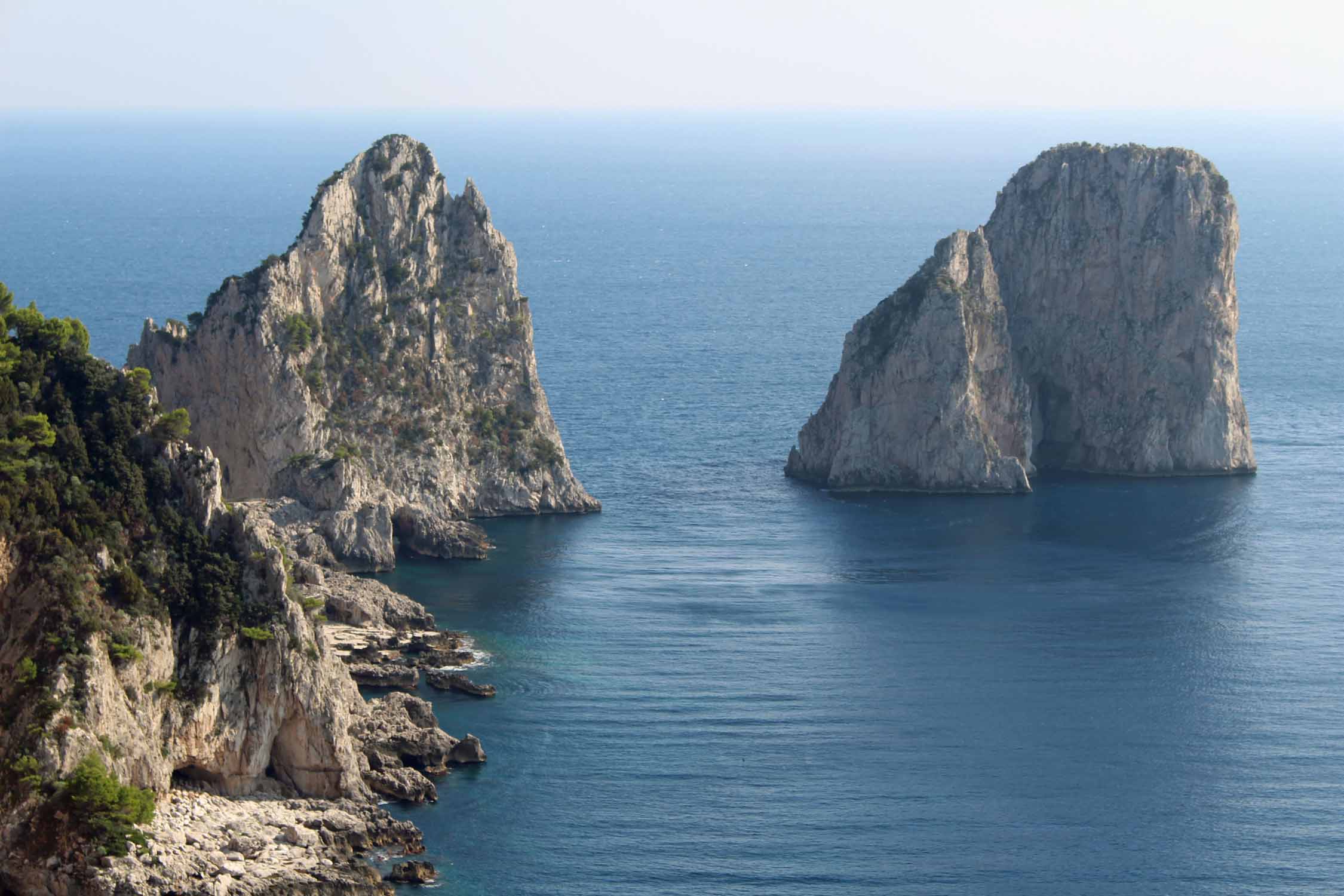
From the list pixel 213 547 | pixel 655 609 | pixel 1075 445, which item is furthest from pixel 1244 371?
pixel 213 547

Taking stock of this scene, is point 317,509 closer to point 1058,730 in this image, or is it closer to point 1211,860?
point 1058,730

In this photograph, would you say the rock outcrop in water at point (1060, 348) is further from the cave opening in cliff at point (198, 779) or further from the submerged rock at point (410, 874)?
the submerged rock at point (410, 874)

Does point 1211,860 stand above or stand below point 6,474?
below

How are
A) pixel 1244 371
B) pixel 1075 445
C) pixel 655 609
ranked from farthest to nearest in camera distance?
pixel 1244 371, pixel 1075 445, pixel 655 609

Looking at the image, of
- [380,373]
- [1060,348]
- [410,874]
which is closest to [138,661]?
[410,874]

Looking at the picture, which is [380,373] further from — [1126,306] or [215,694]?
[1126,306]

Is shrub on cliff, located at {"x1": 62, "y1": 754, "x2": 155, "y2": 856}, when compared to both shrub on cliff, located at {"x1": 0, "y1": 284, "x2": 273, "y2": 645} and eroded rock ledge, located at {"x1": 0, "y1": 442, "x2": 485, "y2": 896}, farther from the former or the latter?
shrub on cliff, located at {"x1": 0, "y1": 284, "x2": 273, "y2": 645}

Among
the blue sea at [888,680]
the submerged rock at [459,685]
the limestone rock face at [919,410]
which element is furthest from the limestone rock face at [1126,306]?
the submerged rock at [459,685]
